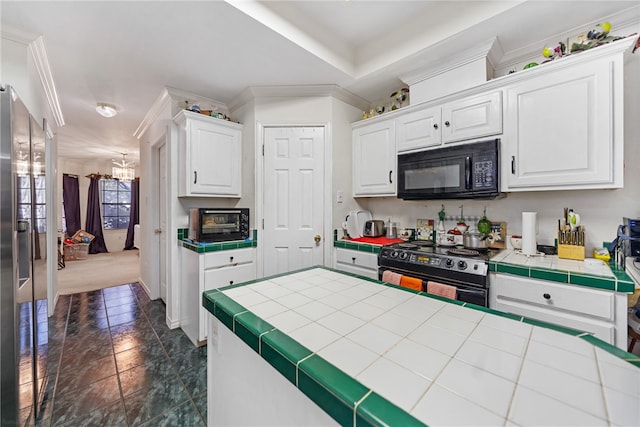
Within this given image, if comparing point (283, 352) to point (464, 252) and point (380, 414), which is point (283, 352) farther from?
point (464, 252)

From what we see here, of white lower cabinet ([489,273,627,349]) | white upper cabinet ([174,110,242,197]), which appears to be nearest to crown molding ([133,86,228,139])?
white upper cabinet ([174,110,242,197])

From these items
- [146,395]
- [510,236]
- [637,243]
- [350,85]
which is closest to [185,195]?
[146,395]

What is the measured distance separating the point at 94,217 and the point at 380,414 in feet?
29.3

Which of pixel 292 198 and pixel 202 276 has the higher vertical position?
pixel 292 198

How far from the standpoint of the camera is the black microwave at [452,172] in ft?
Result: 6.24

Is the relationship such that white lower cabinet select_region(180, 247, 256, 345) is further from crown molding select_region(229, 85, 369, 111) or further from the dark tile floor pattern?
crown molding select_region(229, 85, 369, 111)

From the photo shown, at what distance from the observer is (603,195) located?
1.75 meters

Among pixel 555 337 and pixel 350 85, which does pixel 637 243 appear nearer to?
pixel 555 337

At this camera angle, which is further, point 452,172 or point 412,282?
point 452,172

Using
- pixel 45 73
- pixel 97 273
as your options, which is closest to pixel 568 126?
pixel 45 73

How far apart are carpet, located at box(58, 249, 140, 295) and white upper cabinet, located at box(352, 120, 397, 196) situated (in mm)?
4294

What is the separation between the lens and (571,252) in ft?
5.58

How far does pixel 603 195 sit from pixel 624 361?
173cm

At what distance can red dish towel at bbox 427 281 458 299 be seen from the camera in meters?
1.71
